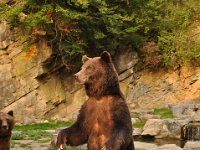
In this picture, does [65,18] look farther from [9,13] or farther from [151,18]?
[151,18]

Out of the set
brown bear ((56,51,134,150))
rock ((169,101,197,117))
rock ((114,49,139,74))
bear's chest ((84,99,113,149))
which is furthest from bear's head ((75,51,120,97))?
rock ((114,49,139,74))

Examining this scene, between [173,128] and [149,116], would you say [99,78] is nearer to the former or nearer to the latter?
[173,128]

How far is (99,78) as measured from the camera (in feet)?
15.8

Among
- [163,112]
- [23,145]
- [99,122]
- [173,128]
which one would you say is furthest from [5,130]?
[163,112]

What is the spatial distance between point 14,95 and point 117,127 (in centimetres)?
1458

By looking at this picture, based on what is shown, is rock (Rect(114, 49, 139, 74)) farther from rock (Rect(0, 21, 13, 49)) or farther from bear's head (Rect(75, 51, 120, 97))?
bear's head (Rect(75, 51, 120, 97))

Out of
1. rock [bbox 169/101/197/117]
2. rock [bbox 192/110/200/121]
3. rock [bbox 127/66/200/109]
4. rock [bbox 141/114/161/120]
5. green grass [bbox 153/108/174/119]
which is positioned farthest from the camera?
rock [bbox 127/66/200/109]

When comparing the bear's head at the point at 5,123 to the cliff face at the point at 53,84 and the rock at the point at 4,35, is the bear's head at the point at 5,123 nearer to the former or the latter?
the cliff face at the point at 53,84

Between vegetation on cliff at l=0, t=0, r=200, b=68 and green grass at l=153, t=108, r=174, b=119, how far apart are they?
2601mm

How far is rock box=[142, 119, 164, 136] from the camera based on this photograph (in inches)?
591

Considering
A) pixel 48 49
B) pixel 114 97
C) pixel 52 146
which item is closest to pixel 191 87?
pixel 48 49

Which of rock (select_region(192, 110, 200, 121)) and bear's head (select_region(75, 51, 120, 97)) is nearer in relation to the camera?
bear's head (select_region(75, 51, 120, 97))

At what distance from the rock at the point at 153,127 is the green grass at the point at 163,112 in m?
2.21

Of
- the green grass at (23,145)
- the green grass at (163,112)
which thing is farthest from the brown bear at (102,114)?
the green grass at (163,112)
